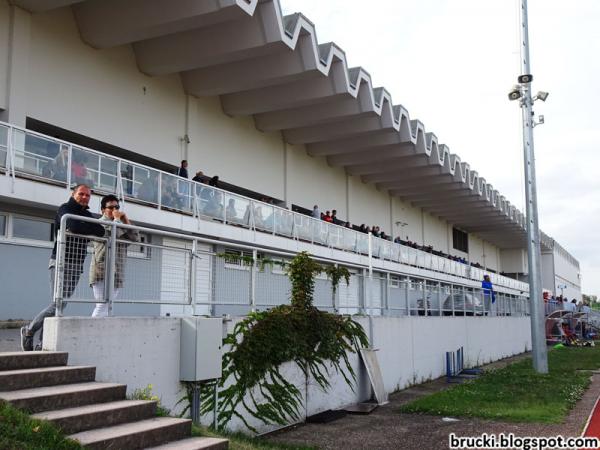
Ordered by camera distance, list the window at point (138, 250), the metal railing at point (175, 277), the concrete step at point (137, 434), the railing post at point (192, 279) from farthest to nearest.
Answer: the railing post at point (192, 279)
the window at point (138, 250)
the metal railing at point (175, 277)
the concrete step at point (137, 434)

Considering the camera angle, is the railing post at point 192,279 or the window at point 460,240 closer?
the railing post at point 192,279

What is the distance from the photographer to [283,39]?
58.5ft

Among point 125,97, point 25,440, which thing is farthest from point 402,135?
point 25,440

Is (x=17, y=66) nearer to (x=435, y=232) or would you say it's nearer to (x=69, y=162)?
(x=69, y=162)

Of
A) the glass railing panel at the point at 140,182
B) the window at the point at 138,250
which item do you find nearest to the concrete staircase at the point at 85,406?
the window at the point at 138,250

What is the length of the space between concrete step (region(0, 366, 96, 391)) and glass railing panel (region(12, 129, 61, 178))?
6.86 m

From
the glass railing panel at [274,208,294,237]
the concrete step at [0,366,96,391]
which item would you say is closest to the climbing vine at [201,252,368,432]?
the concrete step at [0,366,96,391]

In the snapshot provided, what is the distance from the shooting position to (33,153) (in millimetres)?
12109

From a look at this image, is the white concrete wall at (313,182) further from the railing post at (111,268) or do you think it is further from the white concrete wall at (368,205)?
the railing post at (111,268)

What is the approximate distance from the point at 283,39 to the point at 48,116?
Answer: 6.90 m

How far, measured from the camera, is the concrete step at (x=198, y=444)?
598 cm

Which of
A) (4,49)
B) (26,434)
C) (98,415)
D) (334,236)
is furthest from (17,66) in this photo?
(334,236)

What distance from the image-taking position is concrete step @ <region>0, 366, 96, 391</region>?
5688mm

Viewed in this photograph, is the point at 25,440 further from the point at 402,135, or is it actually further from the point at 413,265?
the point at 413,265
